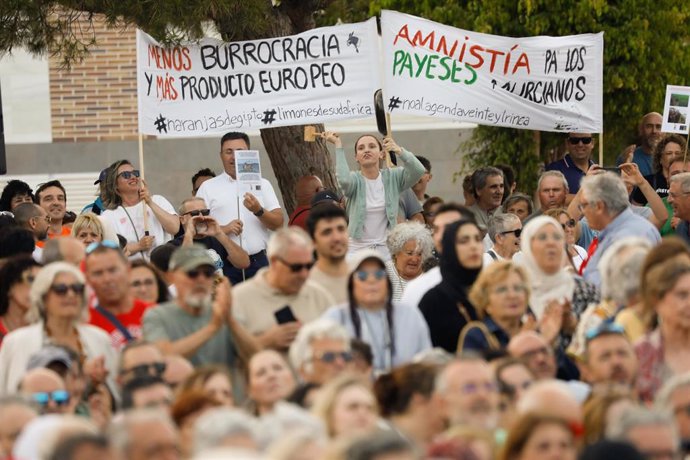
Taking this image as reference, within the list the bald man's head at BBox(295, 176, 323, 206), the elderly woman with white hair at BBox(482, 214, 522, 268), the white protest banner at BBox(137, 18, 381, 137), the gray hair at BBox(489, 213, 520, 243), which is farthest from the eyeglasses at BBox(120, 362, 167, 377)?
the white protest banner at BBox(137, 18, 381, 137)

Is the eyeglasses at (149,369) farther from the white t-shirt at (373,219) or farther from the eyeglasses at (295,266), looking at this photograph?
the white t-shirt at (373,219)

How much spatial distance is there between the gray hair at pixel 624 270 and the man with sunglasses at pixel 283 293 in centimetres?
144

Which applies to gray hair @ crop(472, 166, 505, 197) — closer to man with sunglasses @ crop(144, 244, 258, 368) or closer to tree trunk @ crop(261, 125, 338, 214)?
tree trunk @ crop(261, 125, 338, 214)

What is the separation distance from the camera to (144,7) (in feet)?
48.2

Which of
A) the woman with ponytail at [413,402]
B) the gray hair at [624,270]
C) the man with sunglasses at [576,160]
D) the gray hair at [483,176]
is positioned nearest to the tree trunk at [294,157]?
the gray hair at [483,176]

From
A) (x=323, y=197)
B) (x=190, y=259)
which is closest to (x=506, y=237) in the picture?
(x=323, y=197)

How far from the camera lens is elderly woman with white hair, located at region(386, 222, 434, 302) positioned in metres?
12.4

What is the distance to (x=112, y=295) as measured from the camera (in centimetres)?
1003

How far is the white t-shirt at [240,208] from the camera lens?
552 inches

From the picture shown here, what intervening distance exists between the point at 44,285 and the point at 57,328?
22 centimetres

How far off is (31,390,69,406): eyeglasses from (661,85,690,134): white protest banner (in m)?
7.85

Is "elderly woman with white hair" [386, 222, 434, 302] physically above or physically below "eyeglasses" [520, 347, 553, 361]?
above

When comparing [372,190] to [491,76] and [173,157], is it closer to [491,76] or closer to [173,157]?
[491,76]

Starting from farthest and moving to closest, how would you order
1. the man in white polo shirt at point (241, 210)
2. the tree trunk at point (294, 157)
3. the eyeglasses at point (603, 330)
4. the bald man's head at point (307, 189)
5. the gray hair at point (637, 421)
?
1. the tree trunk at point (294, 157)
2. the bald man's head at point (307, 189)
3. the man in white polo shirt at point (241, 210)
4. the eyeglasses at point (603, 330)
5. the gray hair at point (637, 421)
